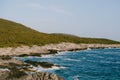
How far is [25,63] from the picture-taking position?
81.0m

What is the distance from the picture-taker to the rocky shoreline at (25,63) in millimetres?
43981

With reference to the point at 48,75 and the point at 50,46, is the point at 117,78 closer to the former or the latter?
the point at 48,75

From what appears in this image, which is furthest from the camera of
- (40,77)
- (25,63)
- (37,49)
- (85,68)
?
(37,49)

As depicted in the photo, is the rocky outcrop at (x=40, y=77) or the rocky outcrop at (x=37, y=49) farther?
the rocky outcrop at (x=37, y=49)

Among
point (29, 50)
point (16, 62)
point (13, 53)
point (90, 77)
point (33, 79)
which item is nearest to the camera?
point (33, 79)

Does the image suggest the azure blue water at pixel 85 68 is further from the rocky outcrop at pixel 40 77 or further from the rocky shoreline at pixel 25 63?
the rocky outcrop at pixel 40 77

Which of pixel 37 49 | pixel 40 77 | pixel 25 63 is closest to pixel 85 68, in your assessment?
pixel 25 63

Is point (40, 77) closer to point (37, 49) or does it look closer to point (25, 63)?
point (25, 63)

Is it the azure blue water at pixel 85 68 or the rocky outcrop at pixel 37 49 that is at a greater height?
the rocky outcrop at pixel 37 49

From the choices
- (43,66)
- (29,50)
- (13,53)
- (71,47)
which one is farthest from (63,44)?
(43,66)

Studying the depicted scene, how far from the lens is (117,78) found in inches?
2712

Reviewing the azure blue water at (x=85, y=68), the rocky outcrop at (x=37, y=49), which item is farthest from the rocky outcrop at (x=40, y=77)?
the rocky outcrop at (x=37, y=49)

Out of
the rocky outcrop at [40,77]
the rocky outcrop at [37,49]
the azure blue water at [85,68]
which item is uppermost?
the rocky outcrop at [37,49]

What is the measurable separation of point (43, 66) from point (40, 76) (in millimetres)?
37087
